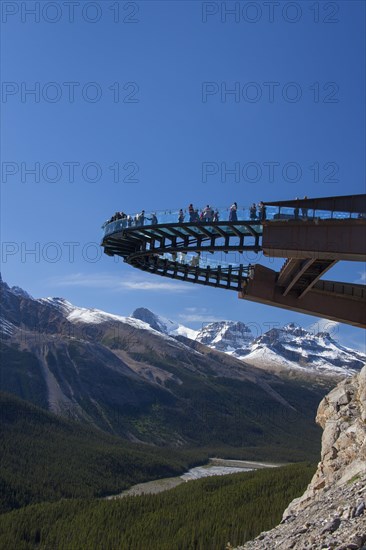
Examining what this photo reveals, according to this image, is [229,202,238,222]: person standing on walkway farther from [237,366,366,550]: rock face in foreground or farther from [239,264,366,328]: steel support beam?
[237,366,366,550]: rock face in foreground

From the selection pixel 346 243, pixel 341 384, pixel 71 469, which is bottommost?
pixel 71 469

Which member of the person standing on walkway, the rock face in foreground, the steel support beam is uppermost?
the person standing on walkway

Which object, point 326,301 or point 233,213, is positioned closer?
point 233,213

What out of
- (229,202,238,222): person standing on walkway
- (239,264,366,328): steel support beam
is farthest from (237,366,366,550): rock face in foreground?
(229,202,238,222): person standing on walkway

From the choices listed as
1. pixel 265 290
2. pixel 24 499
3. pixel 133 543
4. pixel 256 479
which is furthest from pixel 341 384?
pixel 24 499

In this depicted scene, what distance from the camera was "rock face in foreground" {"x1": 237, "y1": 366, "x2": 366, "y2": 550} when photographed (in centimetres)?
2044

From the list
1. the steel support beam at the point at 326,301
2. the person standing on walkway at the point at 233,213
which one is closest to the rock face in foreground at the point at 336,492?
the steel support beam at the point at 326,301

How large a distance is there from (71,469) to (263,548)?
183 meters

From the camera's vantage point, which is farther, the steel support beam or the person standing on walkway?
the steel support beam

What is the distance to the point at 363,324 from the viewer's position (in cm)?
3931

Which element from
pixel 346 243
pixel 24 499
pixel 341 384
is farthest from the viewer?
pixel 24 499

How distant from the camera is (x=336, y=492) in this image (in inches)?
1113

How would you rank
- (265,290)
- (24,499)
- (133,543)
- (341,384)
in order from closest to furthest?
(265,290) < (341,384) < (133,543) < (24,499)

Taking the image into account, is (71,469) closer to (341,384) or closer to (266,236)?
(341,384)
